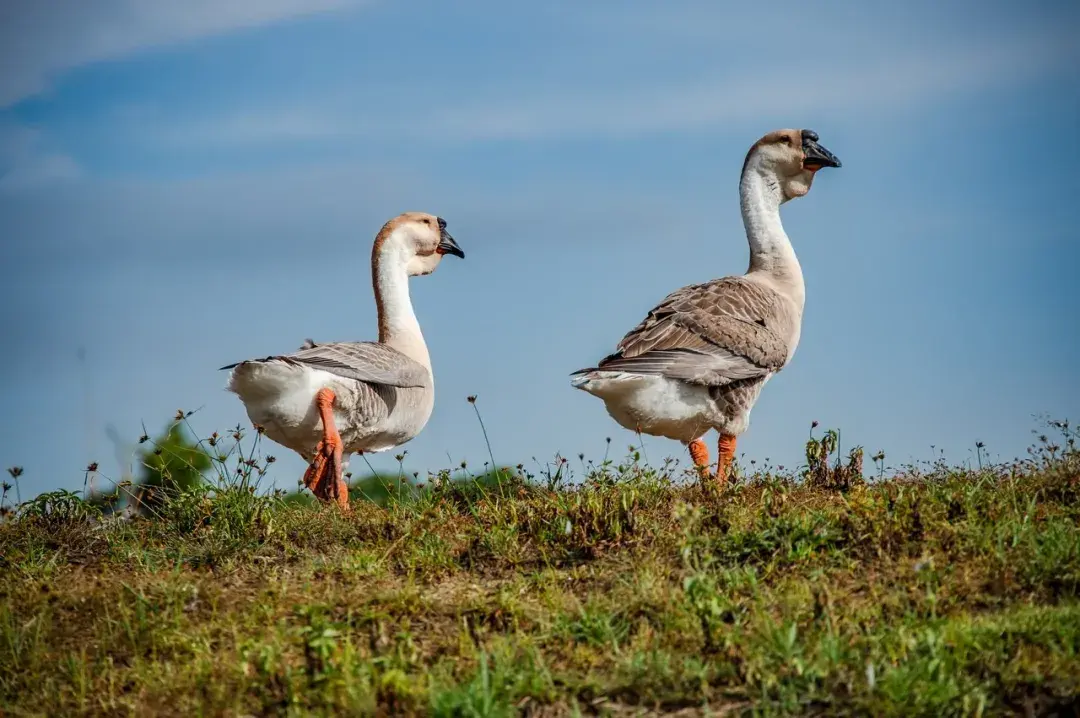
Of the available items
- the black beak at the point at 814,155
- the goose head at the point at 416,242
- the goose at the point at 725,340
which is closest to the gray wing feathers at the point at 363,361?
the goose head at the point at 416,242

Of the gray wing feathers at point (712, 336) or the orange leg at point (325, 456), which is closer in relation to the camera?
the gray wing feathers at point (712, 336)

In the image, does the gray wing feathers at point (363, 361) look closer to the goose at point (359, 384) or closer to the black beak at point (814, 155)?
the goose at point (359, 384)

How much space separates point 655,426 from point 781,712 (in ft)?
17.4

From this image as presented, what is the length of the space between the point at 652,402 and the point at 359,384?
2.73 meters

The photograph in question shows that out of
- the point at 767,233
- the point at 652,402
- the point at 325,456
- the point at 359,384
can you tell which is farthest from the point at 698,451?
the point at 325,456

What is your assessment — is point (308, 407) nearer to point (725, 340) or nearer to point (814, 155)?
point (725, 340)

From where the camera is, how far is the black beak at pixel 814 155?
11203 mm

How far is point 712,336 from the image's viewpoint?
971 cm

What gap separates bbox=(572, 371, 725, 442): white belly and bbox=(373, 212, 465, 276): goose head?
3197 millimetres

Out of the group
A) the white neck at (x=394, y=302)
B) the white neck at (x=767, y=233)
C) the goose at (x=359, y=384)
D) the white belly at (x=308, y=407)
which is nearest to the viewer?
the white belly at (x=308, y=407)

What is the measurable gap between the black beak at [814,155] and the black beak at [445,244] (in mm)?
3707

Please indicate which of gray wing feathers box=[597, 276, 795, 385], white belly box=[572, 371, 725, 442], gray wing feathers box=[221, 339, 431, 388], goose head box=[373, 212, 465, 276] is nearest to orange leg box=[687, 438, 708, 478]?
white belly box=[572, 371, 725, 442]

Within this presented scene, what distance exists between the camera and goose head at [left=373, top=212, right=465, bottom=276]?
11.6 m

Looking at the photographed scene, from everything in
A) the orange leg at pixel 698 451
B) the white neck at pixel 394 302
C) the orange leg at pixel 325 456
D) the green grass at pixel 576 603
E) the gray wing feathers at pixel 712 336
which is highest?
the white neck at pixel 394 302
